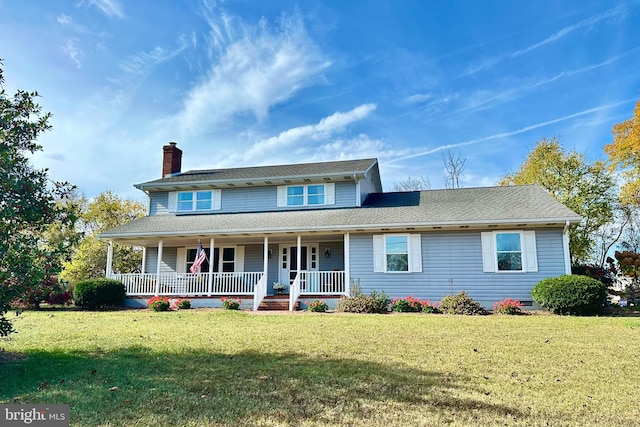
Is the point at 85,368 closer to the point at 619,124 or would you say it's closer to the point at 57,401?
the point at 57,401

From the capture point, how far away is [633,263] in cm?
1762

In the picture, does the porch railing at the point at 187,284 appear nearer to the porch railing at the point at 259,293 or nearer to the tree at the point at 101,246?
the porch railing at the point at 259,293

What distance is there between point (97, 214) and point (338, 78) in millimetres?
19679

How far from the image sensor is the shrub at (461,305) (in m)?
13.4

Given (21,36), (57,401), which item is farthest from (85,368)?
(21,36)

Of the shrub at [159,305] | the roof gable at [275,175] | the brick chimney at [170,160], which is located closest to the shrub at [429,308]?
the roof gable at [275,175]

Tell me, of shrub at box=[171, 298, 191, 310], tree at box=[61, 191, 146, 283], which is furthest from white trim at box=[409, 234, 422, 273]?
tree at box=[61, 191, 146, 283]

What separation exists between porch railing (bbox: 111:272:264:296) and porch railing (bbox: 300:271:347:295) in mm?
2041

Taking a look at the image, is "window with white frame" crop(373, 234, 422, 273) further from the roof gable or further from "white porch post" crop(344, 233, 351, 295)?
the roof gable

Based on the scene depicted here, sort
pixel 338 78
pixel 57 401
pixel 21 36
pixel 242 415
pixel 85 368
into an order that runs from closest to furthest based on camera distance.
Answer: pixel 242 415 → pixel 57 401 → pixel 85 368 → pixel 21 36 → pixel 338 78

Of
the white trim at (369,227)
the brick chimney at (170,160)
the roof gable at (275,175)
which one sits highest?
the brick chimney at (170,160)

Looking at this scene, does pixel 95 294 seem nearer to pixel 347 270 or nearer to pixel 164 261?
pixel 164 261

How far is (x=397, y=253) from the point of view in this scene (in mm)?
Answer: 15742

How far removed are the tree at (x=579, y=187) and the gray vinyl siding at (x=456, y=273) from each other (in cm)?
1045
